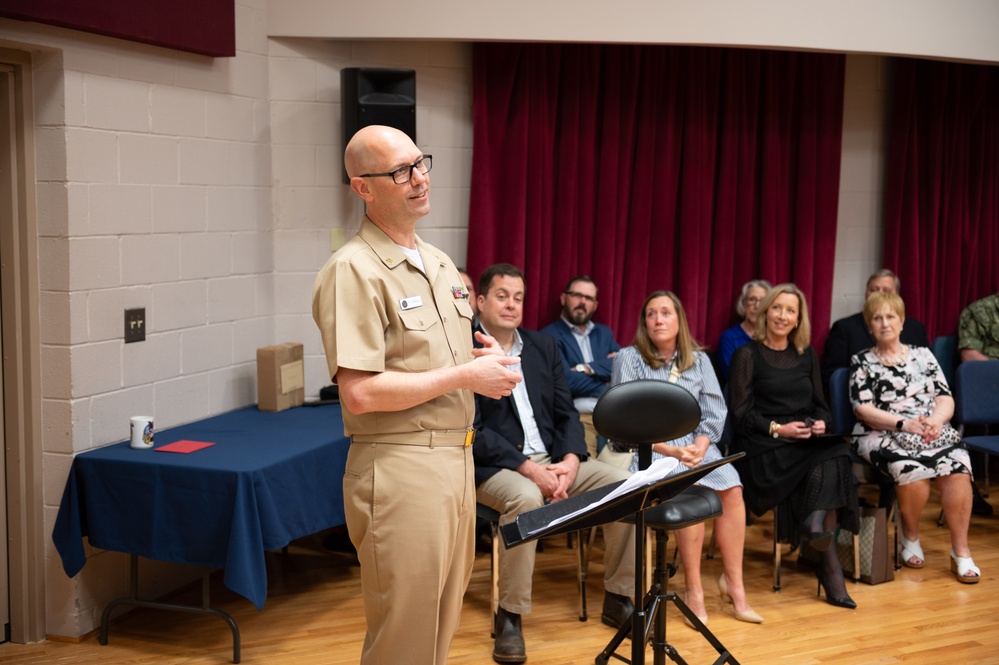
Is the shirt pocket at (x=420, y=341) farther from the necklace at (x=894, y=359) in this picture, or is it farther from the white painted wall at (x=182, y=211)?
the necklace at (x=894, y=359)

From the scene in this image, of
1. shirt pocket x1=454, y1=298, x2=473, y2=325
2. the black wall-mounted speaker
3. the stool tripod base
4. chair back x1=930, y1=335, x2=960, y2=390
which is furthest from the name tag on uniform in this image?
chair back x1=930, y1=335, x2=960, y2=390

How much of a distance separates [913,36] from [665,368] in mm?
2184

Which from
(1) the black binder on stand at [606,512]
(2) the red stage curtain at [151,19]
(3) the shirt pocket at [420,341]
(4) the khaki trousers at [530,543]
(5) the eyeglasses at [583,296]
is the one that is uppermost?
(2) the red stage curtain at [151,19]

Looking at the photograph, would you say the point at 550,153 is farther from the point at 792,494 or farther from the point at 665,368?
the point at 792,494

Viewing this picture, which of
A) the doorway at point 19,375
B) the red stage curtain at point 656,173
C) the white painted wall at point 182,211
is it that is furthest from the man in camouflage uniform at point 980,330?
the doorway at point 19,375

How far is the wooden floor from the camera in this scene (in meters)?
3.38

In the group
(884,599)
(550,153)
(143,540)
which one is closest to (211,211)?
(143,540)

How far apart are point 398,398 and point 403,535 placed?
1.05 feet

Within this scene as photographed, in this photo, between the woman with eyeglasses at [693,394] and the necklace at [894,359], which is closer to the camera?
the woman with eyeglasses at [693,394]

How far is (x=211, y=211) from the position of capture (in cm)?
400

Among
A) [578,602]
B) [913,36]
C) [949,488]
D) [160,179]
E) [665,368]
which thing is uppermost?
[913,36]

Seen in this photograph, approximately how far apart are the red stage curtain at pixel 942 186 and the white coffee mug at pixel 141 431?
409cm

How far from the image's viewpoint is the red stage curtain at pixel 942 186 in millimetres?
5535

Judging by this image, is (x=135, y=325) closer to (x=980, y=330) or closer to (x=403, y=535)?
(x=403, y=535)
